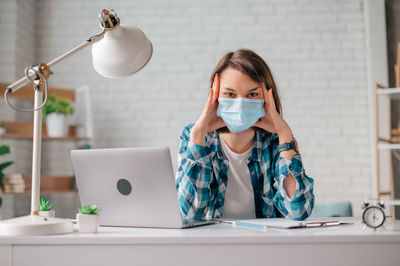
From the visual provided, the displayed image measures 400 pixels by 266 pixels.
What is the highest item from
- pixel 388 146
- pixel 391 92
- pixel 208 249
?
pixel 391 92

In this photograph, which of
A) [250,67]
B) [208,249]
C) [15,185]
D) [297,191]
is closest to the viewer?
[208,249]

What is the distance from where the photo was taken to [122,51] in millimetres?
1217

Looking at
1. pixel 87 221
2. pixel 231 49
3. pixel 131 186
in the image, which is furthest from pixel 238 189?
pixel 231 49

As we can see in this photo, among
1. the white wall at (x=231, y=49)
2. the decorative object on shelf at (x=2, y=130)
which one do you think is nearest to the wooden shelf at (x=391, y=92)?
the white wall at (x=231, y=49)

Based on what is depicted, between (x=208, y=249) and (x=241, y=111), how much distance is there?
2.25 ft

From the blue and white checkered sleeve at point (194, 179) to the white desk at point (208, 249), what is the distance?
58 cm

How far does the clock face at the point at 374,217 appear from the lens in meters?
1.14

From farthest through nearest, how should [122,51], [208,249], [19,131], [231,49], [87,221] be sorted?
[231,49] → [19,131] → [122,51] → [87,221] → [208,249]

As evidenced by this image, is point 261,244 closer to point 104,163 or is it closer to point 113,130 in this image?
point 104,163

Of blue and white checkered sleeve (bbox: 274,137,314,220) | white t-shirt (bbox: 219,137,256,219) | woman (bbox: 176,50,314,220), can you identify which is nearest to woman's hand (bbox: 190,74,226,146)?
woman (bbox: 176,50,314,220)

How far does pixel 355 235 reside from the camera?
98 cm

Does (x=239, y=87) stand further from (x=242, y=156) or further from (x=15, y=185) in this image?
(x=15, y=185)

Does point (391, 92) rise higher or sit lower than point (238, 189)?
higher

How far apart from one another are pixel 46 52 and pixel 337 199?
3000 mm
